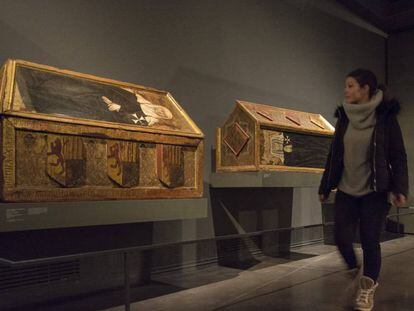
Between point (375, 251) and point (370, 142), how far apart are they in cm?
59

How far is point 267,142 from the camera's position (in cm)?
368

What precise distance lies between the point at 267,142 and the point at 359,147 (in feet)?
3.96

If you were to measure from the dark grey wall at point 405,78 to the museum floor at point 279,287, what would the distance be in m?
2.75

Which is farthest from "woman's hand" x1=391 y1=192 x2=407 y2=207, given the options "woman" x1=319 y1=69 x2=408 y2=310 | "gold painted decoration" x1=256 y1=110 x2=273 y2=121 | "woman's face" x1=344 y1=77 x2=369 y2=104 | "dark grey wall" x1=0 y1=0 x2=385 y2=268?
"dark grey wall" x1=0 y1=0 x2=385 y2=268

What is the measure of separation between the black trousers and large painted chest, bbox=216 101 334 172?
45.1 inches

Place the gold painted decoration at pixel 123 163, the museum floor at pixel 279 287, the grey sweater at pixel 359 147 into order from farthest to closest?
the museum floor at pixel 279 287
the gold painted decoration at pixel 123 163
the grey sweater at pixel 359 147

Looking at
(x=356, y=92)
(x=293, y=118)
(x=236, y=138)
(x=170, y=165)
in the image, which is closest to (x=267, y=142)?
(x=236, y=138)

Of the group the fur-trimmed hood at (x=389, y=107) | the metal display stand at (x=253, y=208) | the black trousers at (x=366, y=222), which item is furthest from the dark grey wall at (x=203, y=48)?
the fur-trimmed hood at (x=389, y=107)

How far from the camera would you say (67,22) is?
3.20 m

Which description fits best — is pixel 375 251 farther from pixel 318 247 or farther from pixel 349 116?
pixel 318 247

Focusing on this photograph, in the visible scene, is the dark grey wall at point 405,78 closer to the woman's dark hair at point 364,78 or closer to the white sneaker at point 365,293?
the woman's dark hair at point 364,78

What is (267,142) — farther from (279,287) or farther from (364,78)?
(364,78)

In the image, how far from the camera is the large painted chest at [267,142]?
12.0 ft

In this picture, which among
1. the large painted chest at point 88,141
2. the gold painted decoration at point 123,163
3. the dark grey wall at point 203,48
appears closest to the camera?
the large painted chest at point 88,141
